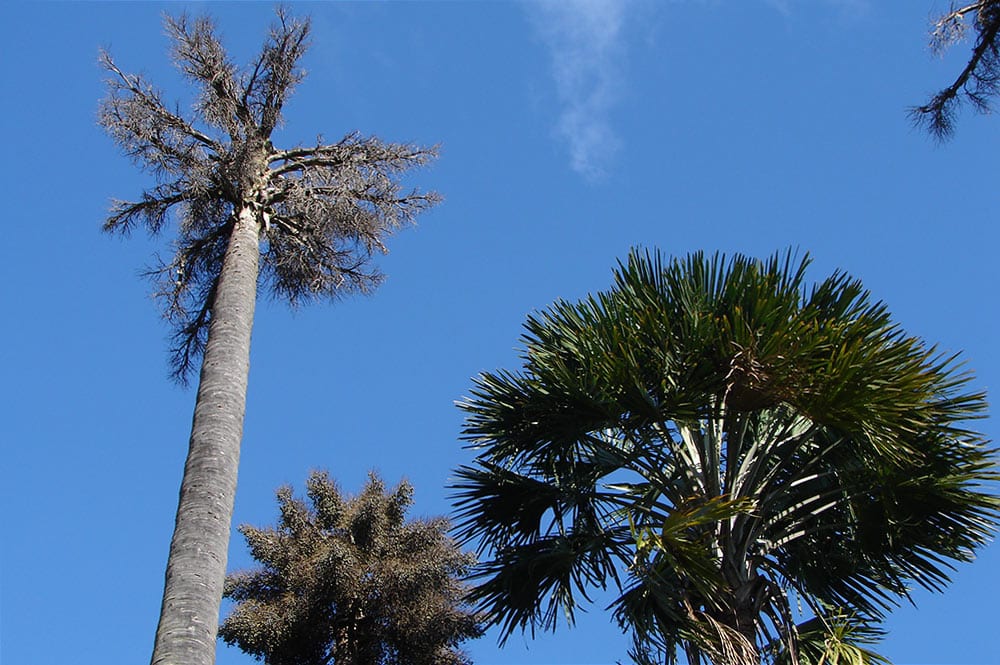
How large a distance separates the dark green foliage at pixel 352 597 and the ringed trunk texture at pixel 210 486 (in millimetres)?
7037

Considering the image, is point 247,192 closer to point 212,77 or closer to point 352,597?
point 212,77

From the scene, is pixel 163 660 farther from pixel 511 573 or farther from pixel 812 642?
pixel 812 642

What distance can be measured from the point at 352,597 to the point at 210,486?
28.3ft

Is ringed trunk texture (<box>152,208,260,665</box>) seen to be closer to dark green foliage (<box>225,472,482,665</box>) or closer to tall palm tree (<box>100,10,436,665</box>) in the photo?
tall palm tree (<box>100,10,436,665</box>)

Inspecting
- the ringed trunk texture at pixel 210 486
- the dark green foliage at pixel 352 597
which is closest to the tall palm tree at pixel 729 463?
the ringed trunk texture at pixel 210 486

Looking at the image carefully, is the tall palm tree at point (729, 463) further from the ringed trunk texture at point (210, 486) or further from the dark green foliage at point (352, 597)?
the dark green foliage at point (352, 597)

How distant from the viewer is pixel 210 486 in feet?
27.7

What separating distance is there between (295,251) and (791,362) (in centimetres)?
583

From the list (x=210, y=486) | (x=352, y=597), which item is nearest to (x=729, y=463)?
(x=210, y=486)

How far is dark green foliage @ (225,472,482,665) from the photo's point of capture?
16.6 m

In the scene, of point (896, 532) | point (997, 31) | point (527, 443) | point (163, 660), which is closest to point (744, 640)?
point (896, 532)

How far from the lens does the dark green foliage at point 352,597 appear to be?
16594 millimetres

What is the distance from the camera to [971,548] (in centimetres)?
984

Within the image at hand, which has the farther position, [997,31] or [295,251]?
[295,251]
